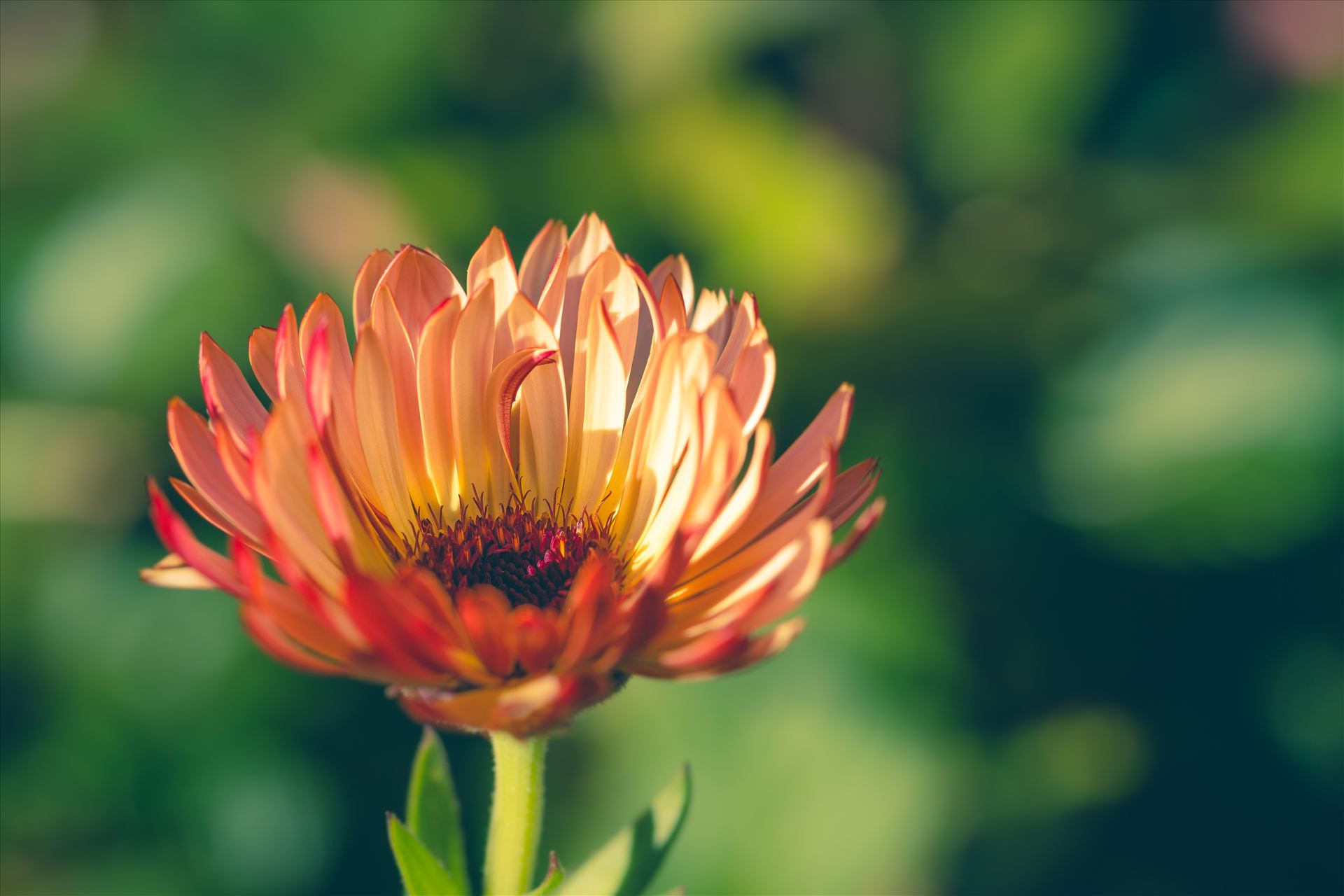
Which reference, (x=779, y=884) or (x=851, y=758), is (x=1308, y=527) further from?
(x=779, y=884)

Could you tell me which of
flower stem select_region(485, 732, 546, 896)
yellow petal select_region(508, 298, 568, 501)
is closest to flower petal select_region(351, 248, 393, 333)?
yellow petal select_region(508, 298, 568, 501)

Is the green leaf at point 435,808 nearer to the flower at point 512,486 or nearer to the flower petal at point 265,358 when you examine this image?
the flower at point 512,486

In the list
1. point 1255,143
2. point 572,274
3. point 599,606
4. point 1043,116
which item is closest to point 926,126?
point 1043,116

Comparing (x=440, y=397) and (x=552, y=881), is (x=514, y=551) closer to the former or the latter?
(x=440, y=397)

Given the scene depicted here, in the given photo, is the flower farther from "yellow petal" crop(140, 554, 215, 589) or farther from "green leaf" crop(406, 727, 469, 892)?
"green leaf" crop(406, 727, 469, 892)

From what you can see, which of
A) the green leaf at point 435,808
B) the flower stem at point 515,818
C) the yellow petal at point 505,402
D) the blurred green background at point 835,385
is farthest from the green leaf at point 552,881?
the blurred green background at point 835,385

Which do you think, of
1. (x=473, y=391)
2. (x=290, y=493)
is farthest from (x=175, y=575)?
(x=473, y=391)
